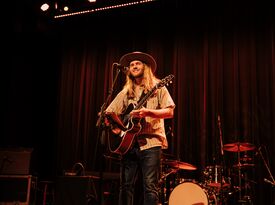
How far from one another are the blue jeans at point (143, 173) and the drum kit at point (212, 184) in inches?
50.4

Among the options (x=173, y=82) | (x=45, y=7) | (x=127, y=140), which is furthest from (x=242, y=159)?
(x=45, y=7)

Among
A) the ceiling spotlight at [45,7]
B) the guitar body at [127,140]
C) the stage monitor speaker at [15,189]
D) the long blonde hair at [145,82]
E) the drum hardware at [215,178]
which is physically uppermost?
the ceiling spotlight at [45,7]

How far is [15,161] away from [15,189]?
0.40 metres

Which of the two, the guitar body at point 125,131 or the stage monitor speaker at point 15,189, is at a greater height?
the guitar body at point 125,131

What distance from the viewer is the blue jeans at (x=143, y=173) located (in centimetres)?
307

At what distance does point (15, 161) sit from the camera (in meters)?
4.96

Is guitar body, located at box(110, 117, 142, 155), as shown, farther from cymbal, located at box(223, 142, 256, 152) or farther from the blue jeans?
cymbal, located at box(223, 142, 256, 152)

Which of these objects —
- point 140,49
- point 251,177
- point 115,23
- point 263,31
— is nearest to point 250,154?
point 251,177

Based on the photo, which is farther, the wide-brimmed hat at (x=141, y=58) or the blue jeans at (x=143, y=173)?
the wide-brimmed hat at (x=141, y=58)

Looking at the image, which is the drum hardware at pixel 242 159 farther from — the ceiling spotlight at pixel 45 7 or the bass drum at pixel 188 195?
the ceiling spotlight at pixel 45 7

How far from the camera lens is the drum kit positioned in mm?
4602

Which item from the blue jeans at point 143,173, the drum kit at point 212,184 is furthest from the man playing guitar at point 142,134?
the drum kit at point 212,184

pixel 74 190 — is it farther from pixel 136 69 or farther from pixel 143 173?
pixel 136 69

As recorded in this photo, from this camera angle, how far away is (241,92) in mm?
5789
